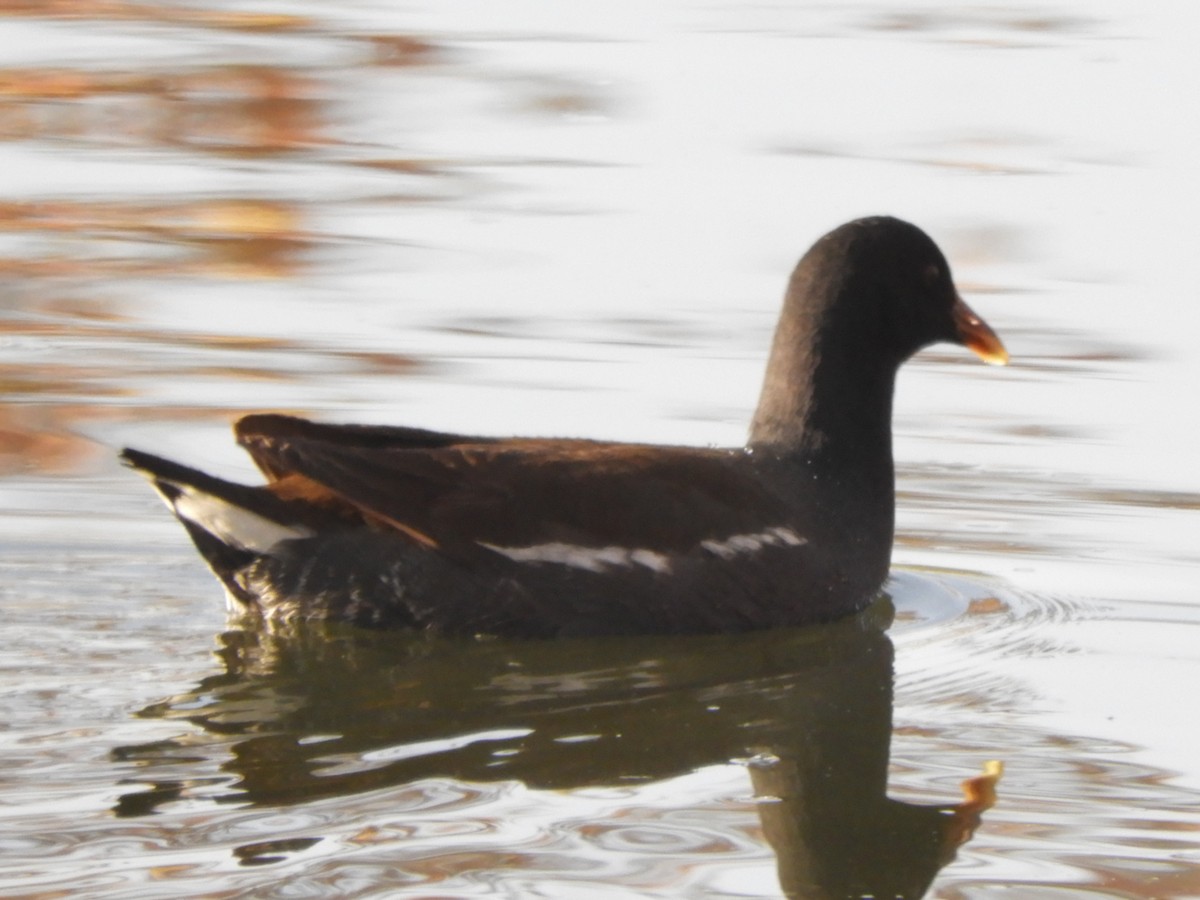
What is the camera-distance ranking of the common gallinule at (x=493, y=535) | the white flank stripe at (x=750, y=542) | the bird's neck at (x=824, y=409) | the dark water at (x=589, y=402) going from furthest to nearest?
the bird's neck at (x=824, y=409) → the white flank stripe at (x=750, y=542) → the common gallinule at (x=493, y=535) → the dark water at (x=589, y=402)

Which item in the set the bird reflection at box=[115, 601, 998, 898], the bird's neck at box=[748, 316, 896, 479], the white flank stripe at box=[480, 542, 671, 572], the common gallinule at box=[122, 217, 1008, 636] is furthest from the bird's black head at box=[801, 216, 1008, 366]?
the white flank stripe at box=[480, 542, 671, 572]

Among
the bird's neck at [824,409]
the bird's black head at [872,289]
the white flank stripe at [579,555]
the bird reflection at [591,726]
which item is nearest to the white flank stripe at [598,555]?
the white flank stripe at [579,555]

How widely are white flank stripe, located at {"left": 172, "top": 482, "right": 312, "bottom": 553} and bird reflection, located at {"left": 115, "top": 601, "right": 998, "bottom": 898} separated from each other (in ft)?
0.79

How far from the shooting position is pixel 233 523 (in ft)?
18.9

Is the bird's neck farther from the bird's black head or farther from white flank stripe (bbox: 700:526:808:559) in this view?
white flank stripe (bbox: 700:526:808:559)

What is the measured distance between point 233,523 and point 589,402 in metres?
2.24

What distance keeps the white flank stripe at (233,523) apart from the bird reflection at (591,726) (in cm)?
24

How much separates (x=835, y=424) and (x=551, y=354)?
2182 mm

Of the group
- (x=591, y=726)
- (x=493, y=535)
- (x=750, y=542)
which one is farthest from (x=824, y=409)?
(x=591, y=726)

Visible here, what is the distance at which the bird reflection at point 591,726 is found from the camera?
14.7ft

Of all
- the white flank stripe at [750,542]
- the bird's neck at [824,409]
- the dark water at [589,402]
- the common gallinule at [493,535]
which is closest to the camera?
the dark water at [589,402]

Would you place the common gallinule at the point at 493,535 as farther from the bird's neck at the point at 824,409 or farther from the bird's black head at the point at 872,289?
the bird's black head at the point at 872,289

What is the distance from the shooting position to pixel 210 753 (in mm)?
4777

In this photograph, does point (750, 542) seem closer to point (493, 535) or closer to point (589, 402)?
point (493, 535)
